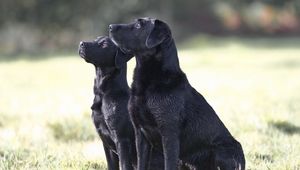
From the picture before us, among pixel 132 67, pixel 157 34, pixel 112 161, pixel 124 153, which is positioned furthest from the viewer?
pixel 132 67

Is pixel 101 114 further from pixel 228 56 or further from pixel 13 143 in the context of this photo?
pixel 228 56

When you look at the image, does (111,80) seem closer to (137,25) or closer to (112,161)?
(137,25)

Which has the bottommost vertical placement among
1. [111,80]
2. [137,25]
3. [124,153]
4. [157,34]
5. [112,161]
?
[112,161]

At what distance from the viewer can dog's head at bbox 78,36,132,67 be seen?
5.68m

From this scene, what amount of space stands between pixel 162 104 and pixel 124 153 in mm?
656

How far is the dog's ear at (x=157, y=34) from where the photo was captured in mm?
5223

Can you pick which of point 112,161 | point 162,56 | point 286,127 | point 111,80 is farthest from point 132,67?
point 162,56

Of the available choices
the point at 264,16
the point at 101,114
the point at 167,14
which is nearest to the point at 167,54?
the point at 101,114

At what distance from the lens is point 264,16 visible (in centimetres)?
4653

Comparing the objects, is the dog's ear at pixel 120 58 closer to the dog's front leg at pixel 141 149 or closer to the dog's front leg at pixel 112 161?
the dog's front leg at pixel 141 149

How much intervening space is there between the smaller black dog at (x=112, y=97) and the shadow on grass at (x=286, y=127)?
3665 millimetres

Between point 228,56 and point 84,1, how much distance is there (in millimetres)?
12218

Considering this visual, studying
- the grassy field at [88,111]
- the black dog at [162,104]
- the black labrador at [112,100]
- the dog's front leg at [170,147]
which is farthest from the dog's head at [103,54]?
the grassy field at [88,111]

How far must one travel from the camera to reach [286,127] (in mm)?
8961
